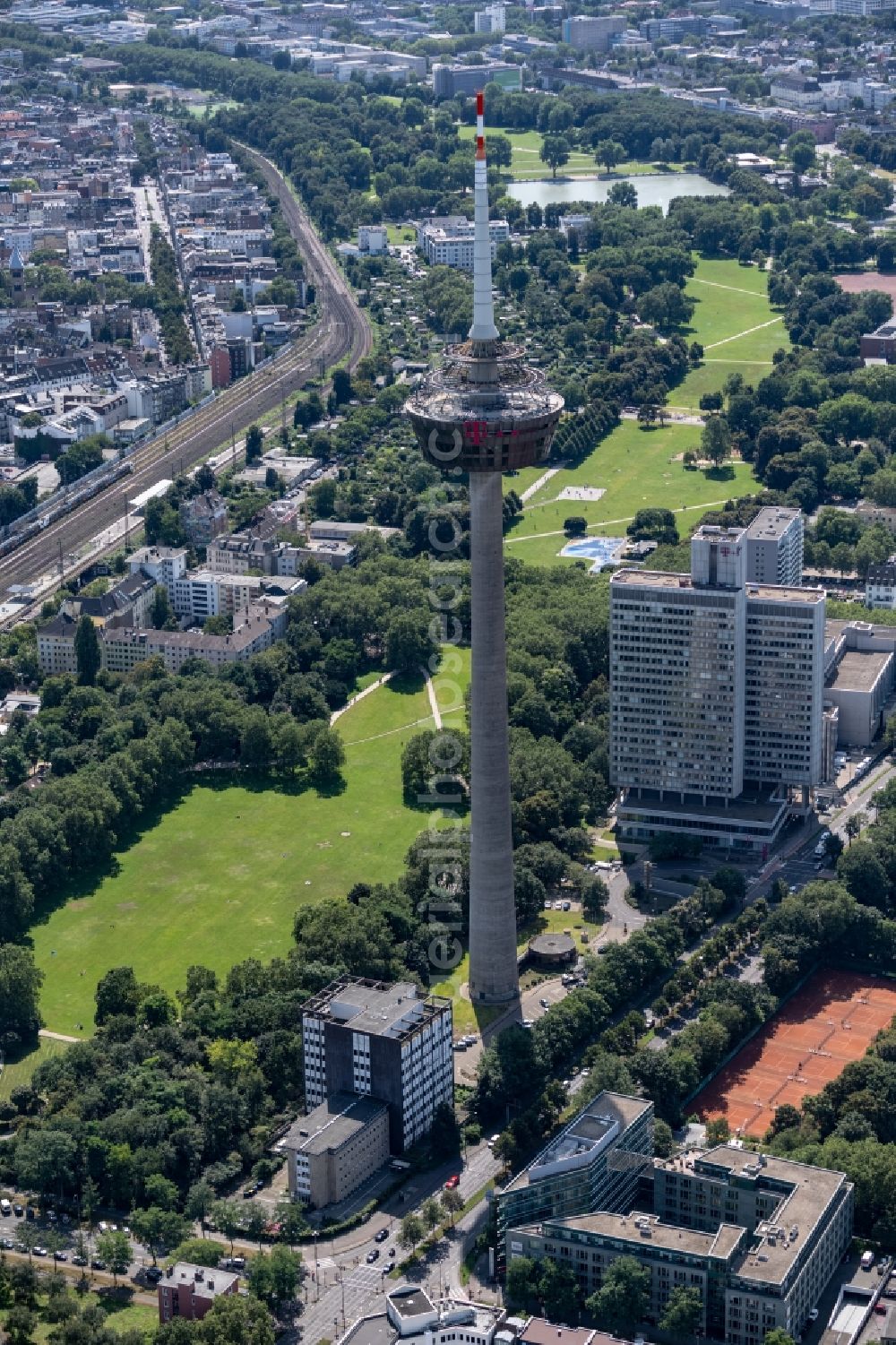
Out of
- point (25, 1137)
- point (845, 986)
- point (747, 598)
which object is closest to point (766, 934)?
point (845, 986)

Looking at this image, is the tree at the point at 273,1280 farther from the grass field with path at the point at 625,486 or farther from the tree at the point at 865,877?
the grass field with path at the point at 625,486

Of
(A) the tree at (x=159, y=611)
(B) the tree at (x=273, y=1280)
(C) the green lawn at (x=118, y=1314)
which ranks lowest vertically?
(C) the green lawn at (x=118, y=1314)

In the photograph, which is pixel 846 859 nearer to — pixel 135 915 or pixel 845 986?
pixel 845 986

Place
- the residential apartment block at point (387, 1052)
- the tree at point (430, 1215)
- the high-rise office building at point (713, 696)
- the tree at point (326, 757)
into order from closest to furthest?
1. the tree at point (430, 1215)
2. the residential apartment block at point (387, 1052)
3. the high-rise office building at point (713, 696)
4. the tree at point (326, 757)

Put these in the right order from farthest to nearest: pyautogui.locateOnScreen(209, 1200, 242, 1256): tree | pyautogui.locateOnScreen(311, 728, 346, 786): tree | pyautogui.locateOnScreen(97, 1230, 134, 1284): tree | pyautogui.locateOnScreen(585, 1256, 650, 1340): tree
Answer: pyautogui.locateOnScreen(311, 728, 346, 786): tree
pyautogui.locateOnScreen(209, 1200, 242, 1256): tree
pyautogui.locateOnScreen(97, 1230, 134, 1284): tree
pyautogui.locateOnScreen(585, 1256, 650, 1340): tree

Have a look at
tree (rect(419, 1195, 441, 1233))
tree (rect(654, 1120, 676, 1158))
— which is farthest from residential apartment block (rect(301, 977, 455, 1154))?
tree (rect(654, 1120, 676, 1158))

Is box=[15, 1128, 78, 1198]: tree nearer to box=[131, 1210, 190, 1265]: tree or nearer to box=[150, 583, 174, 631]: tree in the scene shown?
box=[131, 1210, 190, 1265]: tree

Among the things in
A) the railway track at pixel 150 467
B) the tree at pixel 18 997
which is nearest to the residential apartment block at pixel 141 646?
the railway track at pixel 150 467
